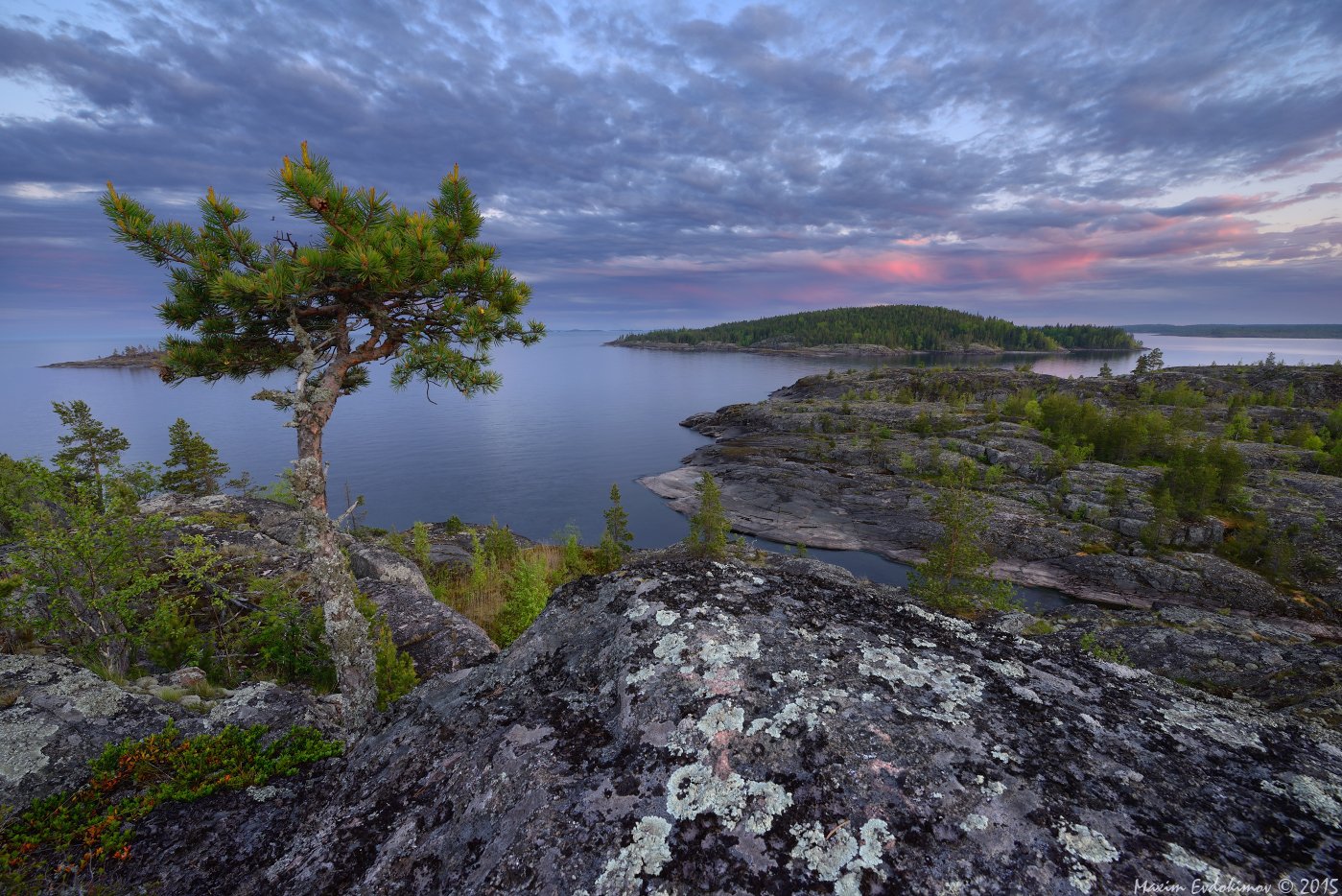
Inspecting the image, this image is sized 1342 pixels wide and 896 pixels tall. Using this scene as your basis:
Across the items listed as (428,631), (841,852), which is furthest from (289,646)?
(841,852)

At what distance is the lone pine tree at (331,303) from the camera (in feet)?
19.2

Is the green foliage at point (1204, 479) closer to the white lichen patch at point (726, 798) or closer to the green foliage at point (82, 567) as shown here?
the white lichen patch at point (726, 798)

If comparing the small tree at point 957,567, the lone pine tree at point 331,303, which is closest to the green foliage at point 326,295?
the lone pine tree at point 331,303

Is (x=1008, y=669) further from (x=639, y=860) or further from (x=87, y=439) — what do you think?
(x=87, y=439)

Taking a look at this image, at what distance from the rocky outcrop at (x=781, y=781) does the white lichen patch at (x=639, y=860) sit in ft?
0.03

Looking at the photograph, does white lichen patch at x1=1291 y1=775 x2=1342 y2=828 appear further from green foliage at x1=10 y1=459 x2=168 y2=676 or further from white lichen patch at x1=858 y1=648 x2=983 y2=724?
green foliage at x1=10 y1=459 x2=168 y2=676

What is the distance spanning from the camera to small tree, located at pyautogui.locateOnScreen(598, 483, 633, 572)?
3003 cm

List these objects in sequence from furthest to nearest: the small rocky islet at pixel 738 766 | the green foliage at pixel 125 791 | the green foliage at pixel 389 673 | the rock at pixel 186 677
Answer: the green foliage at pixel 389 673 < the rock at pixel 186 677 < the green foliage at pixel 125 791 < the small rocky islet at pixel 738 766

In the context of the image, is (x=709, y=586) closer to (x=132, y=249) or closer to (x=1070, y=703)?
(x=1070, y=703)

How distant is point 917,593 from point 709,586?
21624mm

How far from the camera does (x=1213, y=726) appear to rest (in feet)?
10.8

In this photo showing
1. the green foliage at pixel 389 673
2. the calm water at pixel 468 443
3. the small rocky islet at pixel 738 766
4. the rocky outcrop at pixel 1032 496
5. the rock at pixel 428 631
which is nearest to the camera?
the small rocky islet at pixel 738 766

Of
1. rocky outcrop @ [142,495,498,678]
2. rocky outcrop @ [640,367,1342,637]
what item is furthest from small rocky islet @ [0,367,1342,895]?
rocky outcrop @ [640,367,1342,637]

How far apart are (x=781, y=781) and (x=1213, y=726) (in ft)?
9.54
